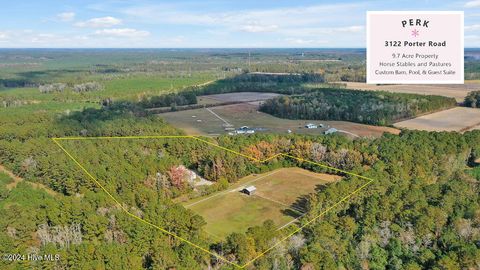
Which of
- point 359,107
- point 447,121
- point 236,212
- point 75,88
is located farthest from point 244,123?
point 75,88

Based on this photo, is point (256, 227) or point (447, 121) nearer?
point (256, 227)

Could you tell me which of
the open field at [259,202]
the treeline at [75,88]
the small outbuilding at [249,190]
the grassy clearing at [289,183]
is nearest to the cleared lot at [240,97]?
the treeline at [75,88]

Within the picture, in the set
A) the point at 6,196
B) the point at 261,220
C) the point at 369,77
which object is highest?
the point at 369,77

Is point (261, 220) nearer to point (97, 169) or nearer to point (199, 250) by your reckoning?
point (199, 250)

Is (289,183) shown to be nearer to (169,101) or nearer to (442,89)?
(169,101)

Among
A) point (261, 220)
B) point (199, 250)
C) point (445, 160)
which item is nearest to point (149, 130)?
point (261, 220)
